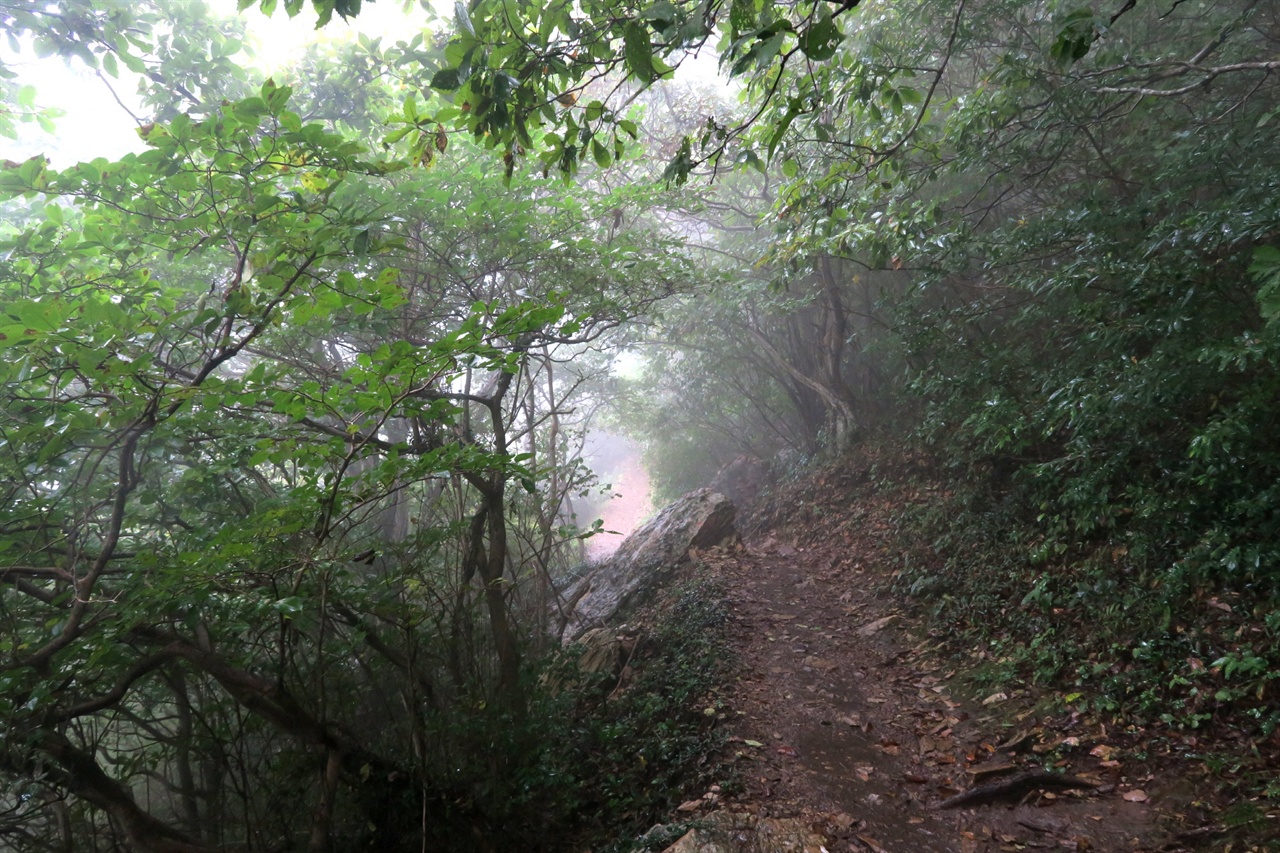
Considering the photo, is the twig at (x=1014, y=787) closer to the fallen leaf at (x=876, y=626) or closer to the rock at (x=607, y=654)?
the fallen leaf at (x=876, y=626)

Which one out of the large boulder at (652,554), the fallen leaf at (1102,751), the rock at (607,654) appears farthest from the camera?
the large boulder at (652,554)

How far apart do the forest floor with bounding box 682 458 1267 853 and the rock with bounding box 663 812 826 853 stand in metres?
0.14

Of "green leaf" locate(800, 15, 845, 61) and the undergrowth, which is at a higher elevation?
Answer: "green leaf" locate(800, 15, 845, 61)

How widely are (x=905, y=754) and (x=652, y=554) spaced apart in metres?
6.06

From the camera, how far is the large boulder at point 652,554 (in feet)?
32.1

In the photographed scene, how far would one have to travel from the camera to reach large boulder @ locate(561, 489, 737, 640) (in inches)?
385

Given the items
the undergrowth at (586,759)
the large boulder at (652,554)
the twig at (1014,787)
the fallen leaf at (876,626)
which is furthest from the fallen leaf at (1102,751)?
the large boulder at (652,554)

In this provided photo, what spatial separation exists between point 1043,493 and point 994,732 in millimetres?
2887

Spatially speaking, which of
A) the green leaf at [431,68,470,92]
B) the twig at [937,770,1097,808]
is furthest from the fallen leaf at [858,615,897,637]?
the green leaf at [431,68,470,92]

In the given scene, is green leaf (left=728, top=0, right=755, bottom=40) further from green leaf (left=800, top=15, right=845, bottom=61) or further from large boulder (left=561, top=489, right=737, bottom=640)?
large boulder (left=561, top=489, right=737, bottom=640)

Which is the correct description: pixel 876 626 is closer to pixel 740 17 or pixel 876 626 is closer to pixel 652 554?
pixel 652 554

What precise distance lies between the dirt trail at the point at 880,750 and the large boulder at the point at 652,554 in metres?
2.29

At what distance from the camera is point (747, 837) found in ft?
11.6

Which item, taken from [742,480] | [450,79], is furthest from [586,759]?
[742,480]
